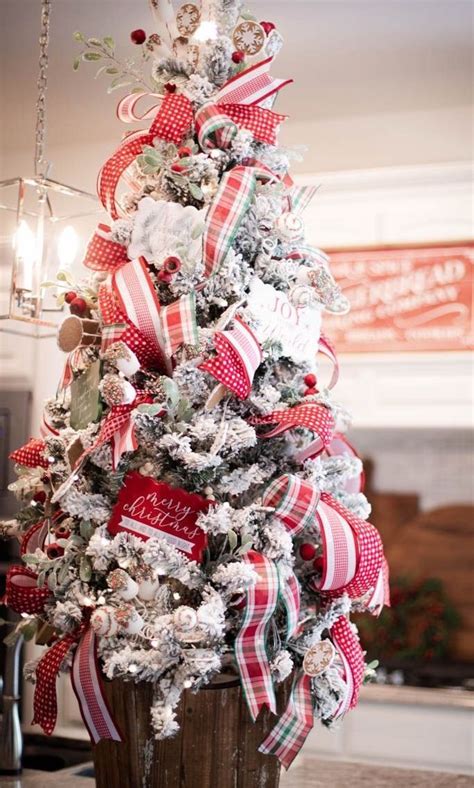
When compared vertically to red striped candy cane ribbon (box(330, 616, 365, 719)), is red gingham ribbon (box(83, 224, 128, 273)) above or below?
above

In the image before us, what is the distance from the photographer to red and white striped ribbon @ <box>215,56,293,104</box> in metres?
1.47

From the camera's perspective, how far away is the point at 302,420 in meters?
1.35

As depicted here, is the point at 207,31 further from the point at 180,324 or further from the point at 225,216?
the point at 180,324

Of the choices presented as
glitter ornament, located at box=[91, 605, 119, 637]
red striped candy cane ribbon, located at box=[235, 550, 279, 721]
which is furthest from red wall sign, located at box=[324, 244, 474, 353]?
glitter ornament, located at box=[91, 605, 119, 637]

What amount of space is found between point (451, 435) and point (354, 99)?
48.3 inches

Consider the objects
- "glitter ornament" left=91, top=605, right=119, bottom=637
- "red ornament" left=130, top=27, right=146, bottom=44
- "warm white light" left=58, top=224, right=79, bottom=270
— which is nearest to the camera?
"glitter ornament" left=91, top=605, right=119, bottom=637

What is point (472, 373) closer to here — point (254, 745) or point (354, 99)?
point (354, 99)

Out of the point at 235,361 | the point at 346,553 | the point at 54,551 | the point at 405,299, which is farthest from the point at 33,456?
the point at 405,299

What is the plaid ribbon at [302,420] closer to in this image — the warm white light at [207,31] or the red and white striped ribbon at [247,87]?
the red and white striped ribbon at [247,87]

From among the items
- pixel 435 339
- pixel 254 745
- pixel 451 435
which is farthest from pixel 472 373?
pixel 254 745

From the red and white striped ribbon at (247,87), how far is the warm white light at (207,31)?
0.26 feet

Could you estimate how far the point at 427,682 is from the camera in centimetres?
323

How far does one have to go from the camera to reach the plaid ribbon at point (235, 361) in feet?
4.26

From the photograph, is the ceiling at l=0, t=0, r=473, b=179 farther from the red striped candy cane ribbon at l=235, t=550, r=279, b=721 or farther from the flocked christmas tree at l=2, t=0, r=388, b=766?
the red striped candy cane ribbon at l=235, t=550, r=279, b=721
